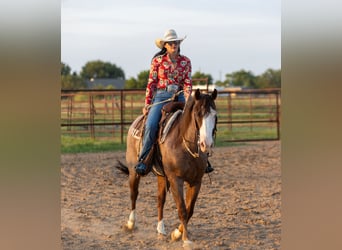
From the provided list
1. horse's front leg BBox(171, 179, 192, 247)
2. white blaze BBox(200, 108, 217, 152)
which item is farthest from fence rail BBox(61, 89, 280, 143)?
white blaze BBox(200, 108, 217, 152)

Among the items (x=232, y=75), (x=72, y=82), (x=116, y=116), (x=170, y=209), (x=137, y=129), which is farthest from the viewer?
(x=232, y=75)

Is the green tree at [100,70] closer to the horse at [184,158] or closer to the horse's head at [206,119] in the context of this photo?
the horse at [184,158]

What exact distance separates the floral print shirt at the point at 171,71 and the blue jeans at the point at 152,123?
84 millimetres

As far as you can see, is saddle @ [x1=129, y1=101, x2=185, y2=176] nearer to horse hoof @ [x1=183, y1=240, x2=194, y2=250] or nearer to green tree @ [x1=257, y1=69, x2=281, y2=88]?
horse hoof @ [x1=183, y1=240, x2=194, y2=250]

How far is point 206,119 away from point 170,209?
2508mm

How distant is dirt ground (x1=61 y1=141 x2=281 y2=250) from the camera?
15.6 feet

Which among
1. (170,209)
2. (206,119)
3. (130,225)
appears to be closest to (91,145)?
(170,209)

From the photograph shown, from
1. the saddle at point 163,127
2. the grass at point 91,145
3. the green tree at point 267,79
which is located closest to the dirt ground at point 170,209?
the saddle at point 163,127

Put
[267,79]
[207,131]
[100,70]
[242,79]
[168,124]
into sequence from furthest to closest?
[242,79] → [100,70] → [267,79] → [168,124] → [207,131]

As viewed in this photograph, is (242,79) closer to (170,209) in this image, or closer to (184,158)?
(170,209)

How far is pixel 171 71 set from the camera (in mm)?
4641
